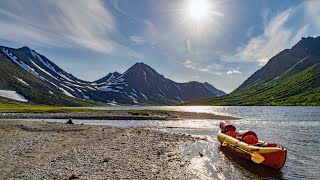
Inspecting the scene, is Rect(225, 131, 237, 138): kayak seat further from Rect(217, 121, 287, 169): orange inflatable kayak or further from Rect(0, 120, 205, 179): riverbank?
Rect(0, 120, 205, 179): riverbank

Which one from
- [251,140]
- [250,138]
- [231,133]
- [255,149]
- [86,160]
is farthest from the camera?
[231,133]

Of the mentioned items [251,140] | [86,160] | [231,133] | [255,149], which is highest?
[231,133]

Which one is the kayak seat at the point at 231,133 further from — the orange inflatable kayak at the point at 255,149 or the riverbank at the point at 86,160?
the riverbank at the point at 86,160

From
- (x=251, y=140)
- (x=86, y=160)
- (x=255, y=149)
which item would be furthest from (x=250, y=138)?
(x=86, y=160)

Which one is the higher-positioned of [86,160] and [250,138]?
[250,138]

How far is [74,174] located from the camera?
60.5 ft

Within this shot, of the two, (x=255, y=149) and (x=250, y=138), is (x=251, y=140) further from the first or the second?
(x=255, y=149)

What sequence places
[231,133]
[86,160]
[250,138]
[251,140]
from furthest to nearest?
[231,133] → [250,138] → [251,140] → [86,160]

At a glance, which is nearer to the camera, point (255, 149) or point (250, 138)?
point (255, 149)

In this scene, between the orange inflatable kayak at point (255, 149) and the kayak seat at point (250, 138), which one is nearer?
the orange inflatable kayak at point (255, 149)

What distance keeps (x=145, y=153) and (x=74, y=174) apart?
11303 mm

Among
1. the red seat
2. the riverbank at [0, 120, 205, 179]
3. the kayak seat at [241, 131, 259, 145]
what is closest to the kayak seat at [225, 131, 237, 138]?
the kayak seat at [241, 131, 259, 145]

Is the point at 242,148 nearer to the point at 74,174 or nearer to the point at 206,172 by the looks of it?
the point at 206,172

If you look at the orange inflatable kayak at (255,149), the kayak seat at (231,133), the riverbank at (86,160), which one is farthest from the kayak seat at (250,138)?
the riverbank at (86,160)
